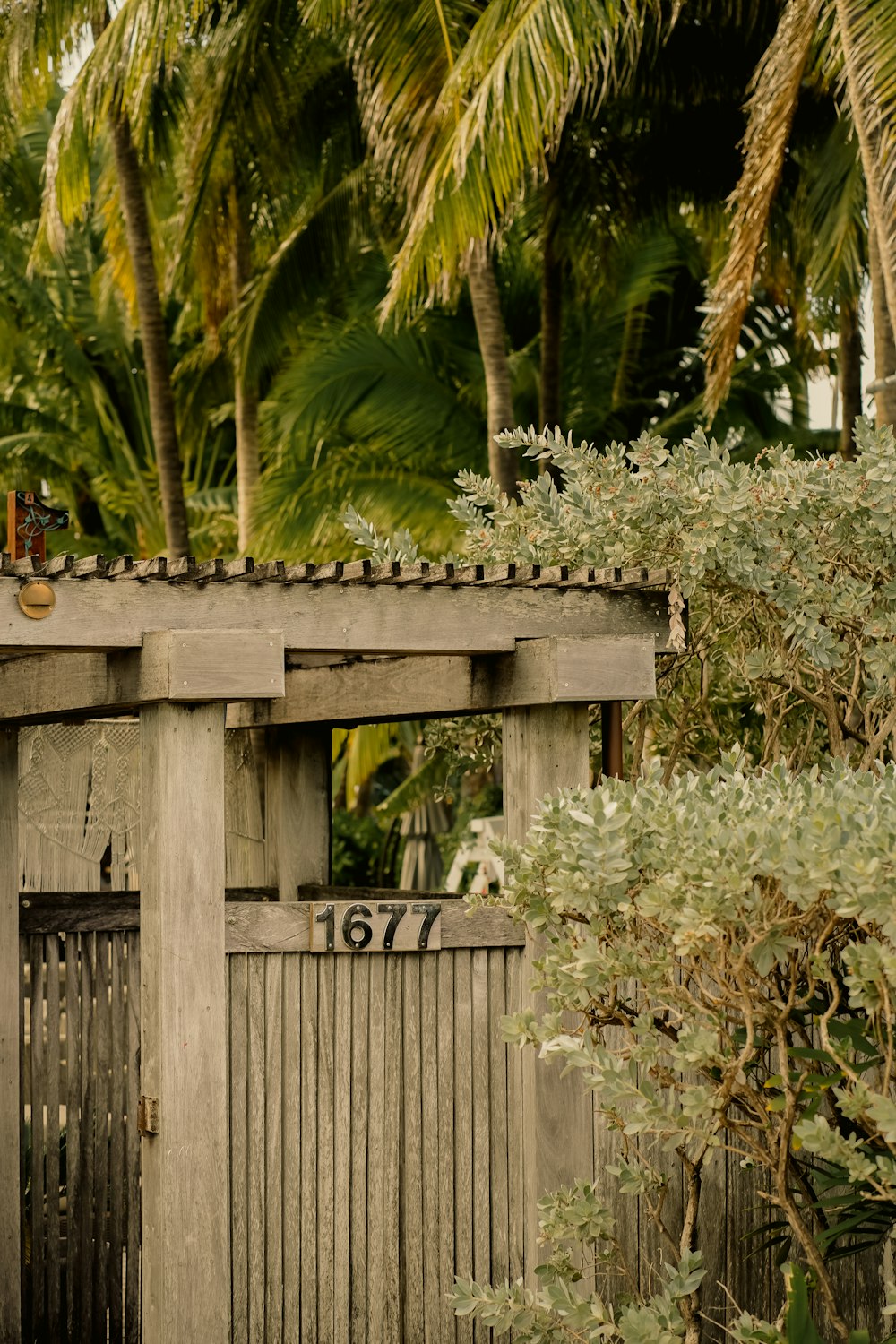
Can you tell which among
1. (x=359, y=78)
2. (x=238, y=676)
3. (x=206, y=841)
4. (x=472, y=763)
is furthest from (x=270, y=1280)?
(x=359, y=78)

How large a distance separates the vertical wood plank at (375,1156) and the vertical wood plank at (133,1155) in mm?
1452

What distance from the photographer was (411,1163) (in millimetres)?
5402

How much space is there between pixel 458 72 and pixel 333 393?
5.90 m

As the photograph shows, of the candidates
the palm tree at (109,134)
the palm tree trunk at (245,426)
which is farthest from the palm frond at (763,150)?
the palm tree trunk at (245,426)

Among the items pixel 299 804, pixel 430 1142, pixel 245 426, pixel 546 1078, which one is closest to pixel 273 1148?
pixel 430 1142

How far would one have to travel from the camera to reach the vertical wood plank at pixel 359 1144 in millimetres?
5305

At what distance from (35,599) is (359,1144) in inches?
79.2

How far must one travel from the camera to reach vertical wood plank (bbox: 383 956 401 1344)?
17.5 feet

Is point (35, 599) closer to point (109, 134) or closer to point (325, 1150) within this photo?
point (325, 1150)

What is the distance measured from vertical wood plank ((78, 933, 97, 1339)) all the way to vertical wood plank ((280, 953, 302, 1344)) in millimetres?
1408

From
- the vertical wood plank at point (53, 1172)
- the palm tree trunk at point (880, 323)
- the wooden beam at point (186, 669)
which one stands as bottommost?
the vertical wood plank at point (53, 1172)

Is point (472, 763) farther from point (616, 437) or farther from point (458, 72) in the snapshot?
point (616, 437)

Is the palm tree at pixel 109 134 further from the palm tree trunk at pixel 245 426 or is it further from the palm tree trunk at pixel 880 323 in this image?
the palm tree trunk at pixel 880 323

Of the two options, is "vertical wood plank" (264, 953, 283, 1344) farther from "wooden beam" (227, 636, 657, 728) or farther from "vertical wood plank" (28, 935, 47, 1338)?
"vertical wood plank" (28, 935, 47, 1338)
